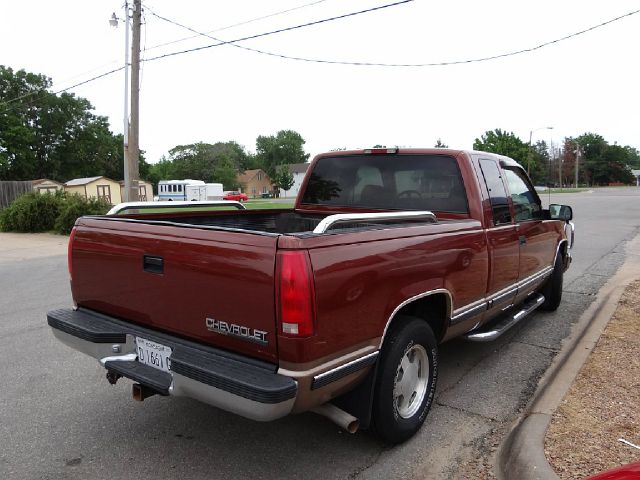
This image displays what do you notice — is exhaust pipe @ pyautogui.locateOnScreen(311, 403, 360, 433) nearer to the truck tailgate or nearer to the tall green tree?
the truck tailgate

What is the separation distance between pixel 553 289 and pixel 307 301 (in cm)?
476

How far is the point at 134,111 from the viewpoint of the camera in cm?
1503

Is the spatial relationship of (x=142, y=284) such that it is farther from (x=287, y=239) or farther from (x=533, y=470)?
(x=533, y=470)

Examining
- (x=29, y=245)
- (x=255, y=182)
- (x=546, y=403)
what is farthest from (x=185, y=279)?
(x=255, y=182)

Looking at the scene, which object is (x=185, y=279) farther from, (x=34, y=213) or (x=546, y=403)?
(x=34, y=213)

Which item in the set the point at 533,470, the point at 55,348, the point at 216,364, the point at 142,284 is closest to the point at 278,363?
the point at 216,364

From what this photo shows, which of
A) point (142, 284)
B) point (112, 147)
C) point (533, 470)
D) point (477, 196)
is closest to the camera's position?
point (533, 470)

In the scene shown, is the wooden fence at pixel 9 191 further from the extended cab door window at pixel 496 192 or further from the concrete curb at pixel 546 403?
the concrete curb at pixel 546 403

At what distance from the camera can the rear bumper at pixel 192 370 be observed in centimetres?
236

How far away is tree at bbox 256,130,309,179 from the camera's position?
11888cm

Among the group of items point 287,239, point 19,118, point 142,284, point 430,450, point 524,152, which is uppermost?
point 19,118

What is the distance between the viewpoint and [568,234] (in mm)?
6703

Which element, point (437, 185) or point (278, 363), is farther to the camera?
point (437, 185)

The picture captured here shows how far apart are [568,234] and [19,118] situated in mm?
66776
